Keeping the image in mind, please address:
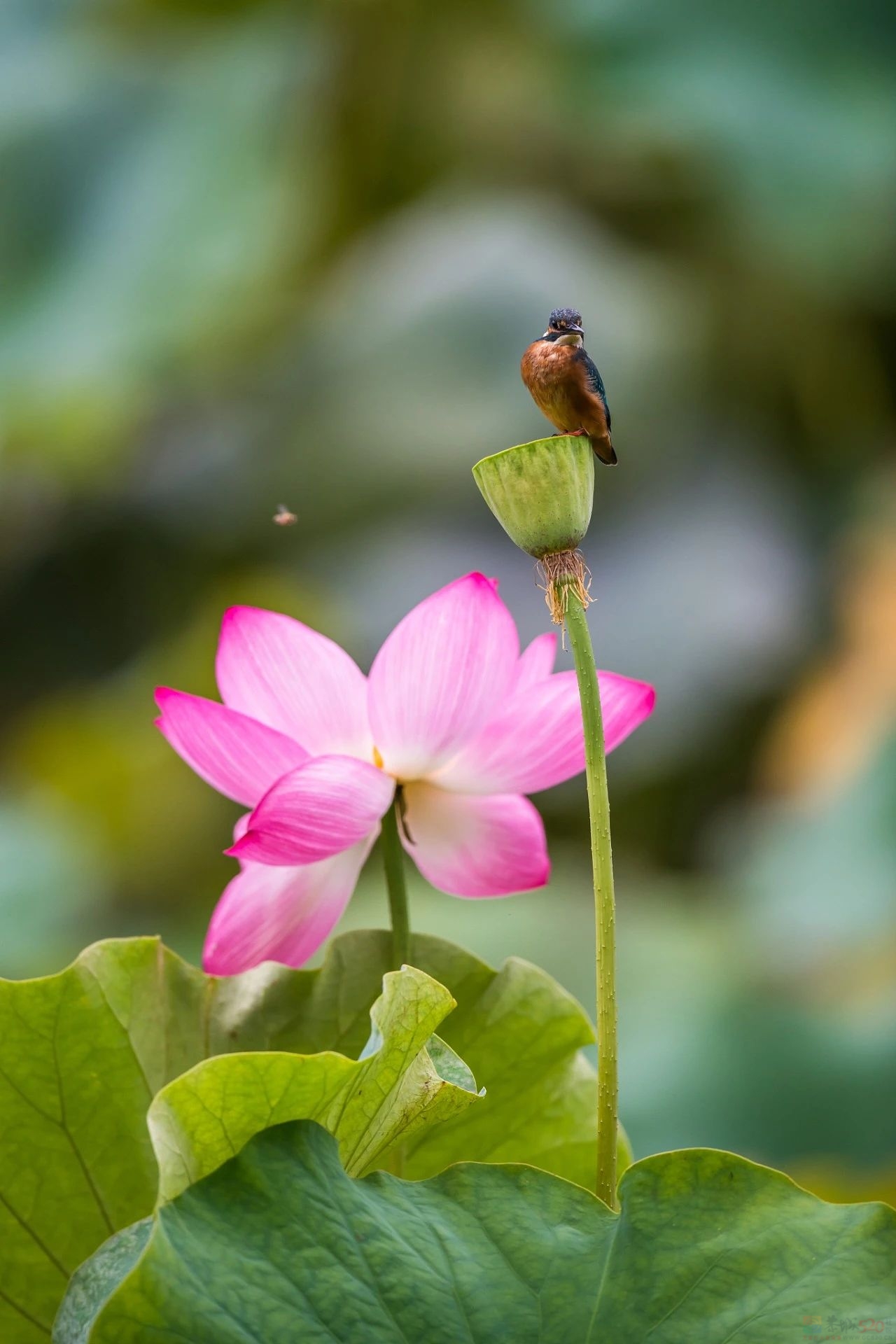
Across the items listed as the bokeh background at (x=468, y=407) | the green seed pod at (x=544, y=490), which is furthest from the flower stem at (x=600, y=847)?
the bokeh background at (x=468, y=407)

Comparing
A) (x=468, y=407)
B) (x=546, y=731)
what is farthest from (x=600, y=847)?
(x=468, y=407)

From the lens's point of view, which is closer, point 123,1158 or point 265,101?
point 123,1158

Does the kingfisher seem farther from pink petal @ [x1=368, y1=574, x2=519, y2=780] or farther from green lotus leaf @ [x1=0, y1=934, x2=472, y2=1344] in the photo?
green lotus leaf @ [x1=0, y1=934, x2=472, y2=1344]

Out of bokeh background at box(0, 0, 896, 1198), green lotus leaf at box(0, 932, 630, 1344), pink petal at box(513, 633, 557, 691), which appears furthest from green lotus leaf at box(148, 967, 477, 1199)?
bokeh background at box(0, 0, 896, 1198)

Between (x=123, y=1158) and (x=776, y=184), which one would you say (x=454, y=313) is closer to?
(x=776, y=184)

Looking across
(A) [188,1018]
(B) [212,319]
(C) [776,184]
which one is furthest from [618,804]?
(A) [188,1018]

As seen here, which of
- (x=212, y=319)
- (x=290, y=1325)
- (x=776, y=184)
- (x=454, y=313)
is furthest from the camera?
(x=776, y=184)

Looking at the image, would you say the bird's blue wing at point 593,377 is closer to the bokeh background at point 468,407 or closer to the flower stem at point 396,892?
the flower stem at point 396,892

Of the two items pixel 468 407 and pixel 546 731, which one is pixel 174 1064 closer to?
pixel 546 731
